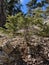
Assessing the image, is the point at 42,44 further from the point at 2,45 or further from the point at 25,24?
the point at 2,45

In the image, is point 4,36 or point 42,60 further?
point 4,36

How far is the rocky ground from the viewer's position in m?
7.85

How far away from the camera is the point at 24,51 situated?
8.07m

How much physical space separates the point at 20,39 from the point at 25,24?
647mm

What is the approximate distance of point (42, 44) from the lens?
8.22 m

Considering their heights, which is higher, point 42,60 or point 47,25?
point 47,25

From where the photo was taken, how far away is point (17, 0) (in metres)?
18.0

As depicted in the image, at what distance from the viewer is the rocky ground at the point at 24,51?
7854 mm

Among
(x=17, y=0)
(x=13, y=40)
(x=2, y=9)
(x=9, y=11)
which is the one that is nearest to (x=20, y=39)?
(x=13, y=40)

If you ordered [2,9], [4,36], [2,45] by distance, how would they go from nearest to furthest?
1. [2,45]
2. [4,36]
3. [2,9]

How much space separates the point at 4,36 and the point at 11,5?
881 centimetres

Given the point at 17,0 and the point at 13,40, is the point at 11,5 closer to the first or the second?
the point at 17,0

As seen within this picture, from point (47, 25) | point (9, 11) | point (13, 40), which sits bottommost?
point (9, 11)

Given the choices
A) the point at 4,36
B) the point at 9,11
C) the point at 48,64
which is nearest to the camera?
the point at 48,64
